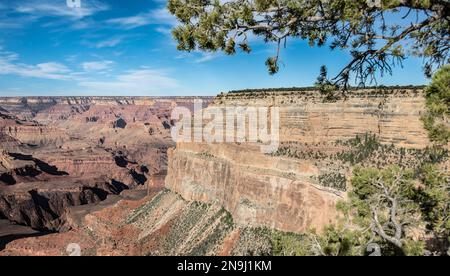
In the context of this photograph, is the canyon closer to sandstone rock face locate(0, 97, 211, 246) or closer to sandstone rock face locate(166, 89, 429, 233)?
sandstone rock face locate(166, 89, 429, 233)

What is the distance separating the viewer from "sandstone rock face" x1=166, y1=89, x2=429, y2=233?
36.1 metres

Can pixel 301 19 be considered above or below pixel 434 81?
above

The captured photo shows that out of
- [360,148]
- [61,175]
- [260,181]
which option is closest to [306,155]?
[360,148]

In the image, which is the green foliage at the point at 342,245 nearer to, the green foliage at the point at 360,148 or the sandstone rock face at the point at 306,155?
the sandstone rock face at the point at 306,155

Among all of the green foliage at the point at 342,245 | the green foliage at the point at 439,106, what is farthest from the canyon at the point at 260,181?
the green foliage at the point at 342,245

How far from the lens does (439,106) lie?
1035 cm

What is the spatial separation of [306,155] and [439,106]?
3121 cm

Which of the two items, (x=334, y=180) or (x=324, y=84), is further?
(x=334, y=180)

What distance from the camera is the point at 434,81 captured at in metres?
10.3

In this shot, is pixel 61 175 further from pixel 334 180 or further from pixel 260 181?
pixel 334 180

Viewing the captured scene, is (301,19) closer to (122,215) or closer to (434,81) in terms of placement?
(434,81)

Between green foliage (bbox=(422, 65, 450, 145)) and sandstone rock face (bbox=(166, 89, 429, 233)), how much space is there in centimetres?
2194

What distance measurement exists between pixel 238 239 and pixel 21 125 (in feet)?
611

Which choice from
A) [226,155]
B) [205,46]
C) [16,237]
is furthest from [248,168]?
[16,237]
